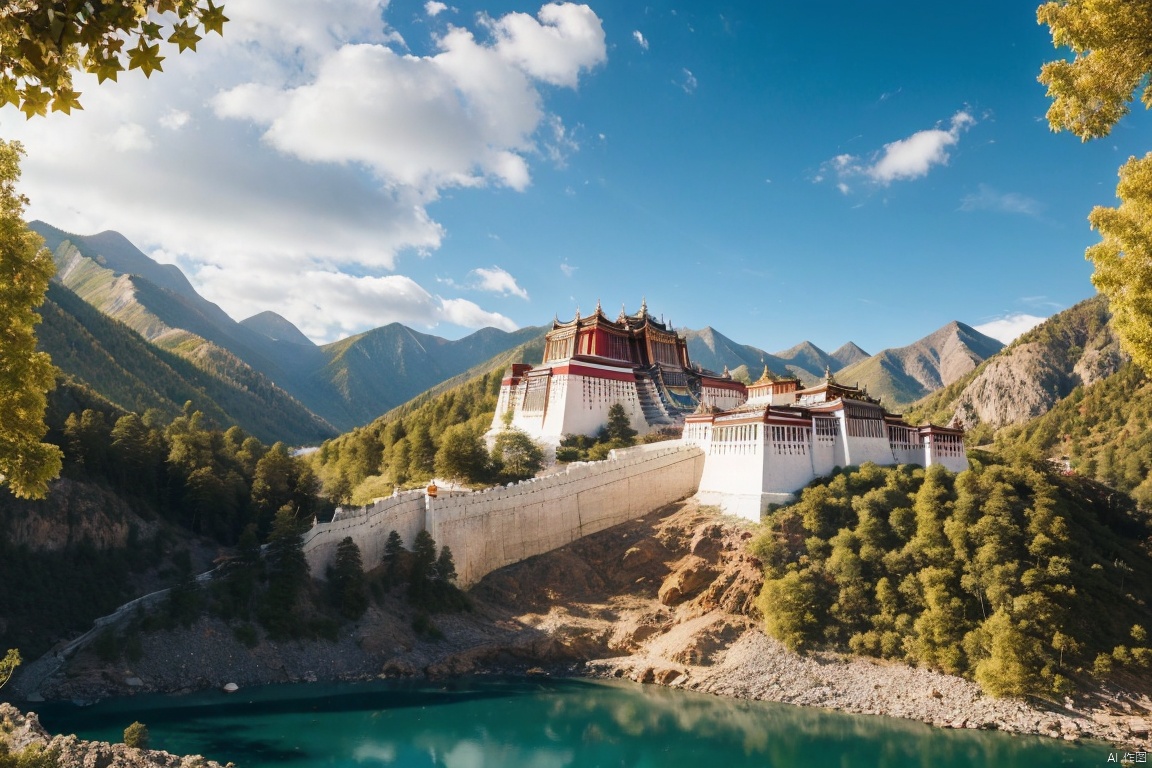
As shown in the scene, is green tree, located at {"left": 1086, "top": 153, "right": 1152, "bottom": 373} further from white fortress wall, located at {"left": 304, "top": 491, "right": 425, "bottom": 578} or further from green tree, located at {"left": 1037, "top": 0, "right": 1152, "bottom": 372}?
white fortress wall, located at {"left": 304, "top": 491, "right": 425, "bottom": 578}

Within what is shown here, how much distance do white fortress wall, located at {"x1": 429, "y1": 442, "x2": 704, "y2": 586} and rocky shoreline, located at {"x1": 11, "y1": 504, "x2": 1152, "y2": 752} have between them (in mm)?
892

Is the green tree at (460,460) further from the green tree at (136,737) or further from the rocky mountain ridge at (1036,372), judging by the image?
the rocky mountain ridge at (1036,372)

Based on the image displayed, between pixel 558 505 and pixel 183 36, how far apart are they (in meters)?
34.0

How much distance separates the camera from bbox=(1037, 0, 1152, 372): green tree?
6.73m

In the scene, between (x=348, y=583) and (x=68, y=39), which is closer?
(x=68, y=39)

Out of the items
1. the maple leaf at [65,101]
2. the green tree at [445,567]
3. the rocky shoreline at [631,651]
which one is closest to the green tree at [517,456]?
the rocky shoreline at [631,651]

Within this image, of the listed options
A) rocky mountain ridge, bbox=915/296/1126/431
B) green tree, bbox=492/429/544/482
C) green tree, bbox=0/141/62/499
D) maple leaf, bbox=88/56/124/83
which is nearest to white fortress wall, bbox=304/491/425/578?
green tree, bbox=492/429/544/482

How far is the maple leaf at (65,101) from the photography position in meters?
4.15

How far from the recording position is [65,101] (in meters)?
4.17

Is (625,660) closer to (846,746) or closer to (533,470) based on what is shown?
(846,746)

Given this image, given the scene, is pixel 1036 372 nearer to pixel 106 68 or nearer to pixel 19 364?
pixel 19 364

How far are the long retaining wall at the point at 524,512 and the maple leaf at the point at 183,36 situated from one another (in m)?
30.2

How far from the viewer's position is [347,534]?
105 ft

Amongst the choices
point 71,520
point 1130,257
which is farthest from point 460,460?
point 1130,257
